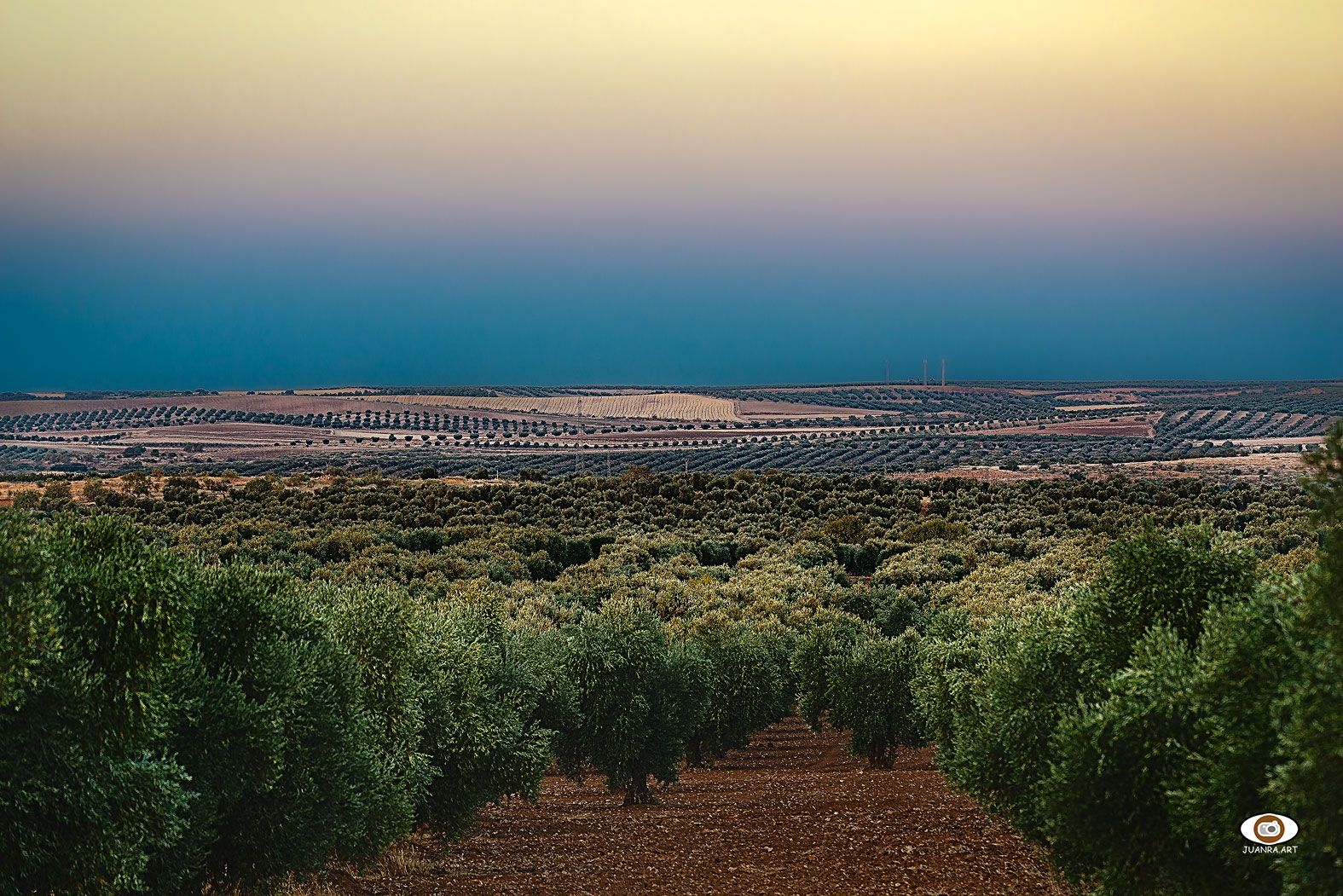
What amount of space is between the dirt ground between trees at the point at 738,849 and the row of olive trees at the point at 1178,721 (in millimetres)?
3921

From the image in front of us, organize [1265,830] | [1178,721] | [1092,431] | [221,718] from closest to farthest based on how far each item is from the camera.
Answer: [1265,830]
[1178,721]
[221,718]
[1092,431]

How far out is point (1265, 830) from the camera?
13.4m

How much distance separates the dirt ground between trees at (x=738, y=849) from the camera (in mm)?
24875

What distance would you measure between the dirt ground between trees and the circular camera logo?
1066cm

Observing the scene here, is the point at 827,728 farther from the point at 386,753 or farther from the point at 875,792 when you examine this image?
the point at 386,753

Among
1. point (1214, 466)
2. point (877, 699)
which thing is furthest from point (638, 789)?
point (1214, 466)

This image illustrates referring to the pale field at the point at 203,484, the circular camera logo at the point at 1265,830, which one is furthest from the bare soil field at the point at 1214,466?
the circular camera logo at the point at 1265,830

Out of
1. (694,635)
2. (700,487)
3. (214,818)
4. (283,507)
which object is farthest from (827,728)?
(700,487)

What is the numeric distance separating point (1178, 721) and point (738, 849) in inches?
566

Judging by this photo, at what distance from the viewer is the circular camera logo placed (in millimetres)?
13195

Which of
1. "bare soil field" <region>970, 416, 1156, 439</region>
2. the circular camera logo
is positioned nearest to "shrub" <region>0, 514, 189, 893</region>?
the circular camera logo

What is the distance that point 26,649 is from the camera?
44.1ft

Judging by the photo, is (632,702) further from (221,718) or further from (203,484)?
(203,484)

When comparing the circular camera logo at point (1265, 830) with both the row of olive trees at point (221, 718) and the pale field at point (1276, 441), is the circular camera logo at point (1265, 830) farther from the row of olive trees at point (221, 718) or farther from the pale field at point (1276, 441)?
the pale field at point (1276, 441)
